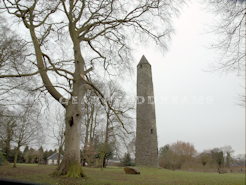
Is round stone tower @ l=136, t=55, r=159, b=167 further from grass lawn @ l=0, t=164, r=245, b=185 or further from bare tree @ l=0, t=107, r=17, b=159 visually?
bare tree @ l=0, t=107, r=17, b=159

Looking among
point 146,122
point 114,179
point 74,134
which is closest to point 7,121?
point 74,134

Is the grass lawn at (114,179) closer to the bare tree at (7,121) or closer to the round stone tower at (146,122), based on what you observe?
the bare tree at (7,121)

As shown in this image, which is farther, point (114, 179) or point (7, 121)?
point (7, 121)

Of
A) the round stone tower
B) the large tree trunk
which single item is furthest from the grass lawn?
the round stone tower

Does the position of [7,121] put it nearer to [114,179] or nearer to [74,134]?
[74,134]

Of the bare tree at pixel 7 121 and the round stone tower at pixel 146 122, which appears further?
the round stone tower at pixel 146 122

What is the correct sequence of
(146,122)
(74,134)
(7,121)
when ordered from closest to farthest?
(74,134) < (7,121) < (146,122)

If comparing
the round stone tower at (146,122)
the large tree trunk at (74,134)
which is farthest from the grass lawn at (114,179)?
the round stone tower at (146,122)

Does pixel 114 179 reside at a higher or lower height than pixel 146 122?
lower

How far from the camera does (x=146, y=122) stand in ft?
66.8

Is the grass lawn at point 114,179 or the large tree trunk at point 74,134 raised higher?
the large tree trunk at point 74,134

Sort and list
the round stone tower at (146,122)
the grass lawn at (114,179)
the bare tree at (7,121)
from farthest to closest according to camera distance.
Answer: the round stone tower at (146,122)
the bare tree at (7,121)
the grass lawn at (114,179)

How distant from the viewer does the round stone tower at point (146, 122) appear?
19.3 meters

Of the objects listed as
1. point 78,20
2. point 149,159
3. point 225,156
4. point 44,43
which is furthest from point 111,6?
point 225,156
